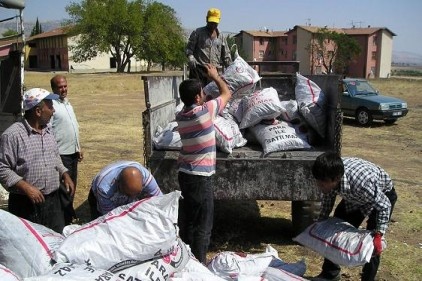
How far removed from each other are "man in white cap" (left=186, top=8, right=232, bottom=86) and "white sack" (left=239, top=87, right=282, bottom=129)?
3.35ft

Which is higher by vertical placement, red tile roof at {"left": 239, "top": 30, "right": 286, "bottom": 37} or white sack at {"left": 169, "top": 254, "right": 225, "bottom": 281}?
red tile roof at {"left": 239, "top": 30, "right": 286, "bottom": 37}

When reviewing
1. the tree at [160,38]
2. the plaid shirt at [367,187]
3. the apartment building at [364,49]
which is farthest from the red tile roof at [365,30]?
the plaid shirt at [367,187]

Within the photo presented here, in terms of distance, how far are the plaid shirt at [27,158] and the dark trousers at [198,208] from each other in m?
1.00

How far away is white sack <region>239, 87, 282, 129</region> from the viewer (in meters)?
4.58

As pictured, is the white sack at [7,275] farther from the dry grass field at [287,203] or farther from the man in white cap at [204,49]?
the man in white cap at [204,49]

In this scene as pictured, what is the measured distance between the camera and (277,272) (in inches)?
120

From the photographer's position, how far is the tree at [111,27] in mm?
46844

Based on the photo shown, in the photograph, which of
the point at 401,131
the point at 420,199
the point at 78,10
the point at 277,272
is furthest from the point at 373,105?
the point at 78,10

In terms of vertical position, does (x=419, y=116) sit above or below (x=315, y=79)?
below

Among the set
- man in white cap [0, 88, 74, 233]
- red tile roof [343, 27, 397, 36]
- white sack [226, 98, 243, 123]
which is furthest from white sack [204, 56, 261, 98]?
red tile roof [343, 27, 397, 36]

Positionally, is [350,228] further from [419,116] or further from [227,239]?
[419,116]

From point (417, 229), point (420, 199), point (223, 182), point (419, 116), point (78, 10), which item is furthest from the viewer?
point (78, 10)

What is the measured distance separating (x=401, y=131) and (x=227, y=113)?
933cm

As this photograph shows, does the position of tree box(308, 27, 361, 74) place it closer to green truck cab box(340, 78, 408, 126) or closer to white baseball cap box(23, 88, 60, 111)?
green truck cab box(340, 78, 408, 126)
